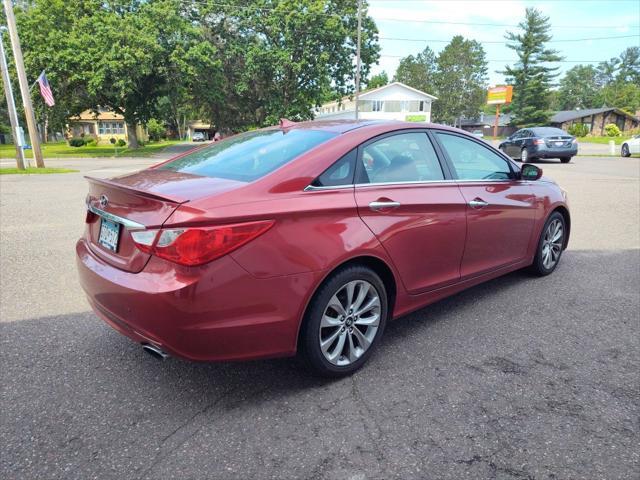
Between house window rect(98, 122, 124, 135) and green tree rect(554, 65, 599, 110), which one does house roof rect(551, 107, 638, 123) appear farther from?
house window rect(98, 122, 124, 135)

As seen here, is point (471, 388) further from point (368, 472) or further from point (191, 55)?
point (191, 55)

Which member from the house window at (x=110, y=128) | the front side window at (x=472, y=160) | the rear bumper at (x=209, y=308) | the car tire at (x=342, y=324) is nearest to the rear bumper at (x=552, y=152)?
the front side window at (x=472, y=160)

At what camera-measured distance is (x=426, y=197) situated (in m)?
3.33

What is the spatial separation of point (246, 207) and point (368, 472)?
1.41 metres

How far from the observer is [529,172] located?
440 cm

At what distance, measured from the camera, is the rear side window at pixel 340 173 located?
112 inches

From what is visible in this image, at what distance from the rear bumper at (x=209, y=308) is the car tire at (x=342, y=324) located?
12 cm

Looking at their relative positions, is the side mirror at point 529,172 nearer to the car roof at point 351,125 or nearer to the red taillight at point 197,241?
the car roof at point 351,125

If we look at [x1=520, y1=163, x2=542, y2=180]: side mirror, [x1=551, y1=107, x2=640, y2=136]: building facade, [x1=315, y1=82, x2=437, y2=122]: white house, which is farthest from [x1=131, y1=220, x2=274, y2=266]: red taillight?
[x1=551, y1=107, x2=640, y2=136]: building facade

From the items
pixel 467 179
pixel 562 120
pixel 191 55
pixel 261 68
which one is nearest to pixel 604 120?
pixel 562 120

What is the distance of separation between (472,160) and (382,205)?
1.40 m

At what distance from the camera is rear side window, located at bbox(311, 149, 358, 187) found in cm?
284

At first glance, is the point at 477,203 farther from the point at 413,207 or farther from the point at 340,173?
the point at 340,173

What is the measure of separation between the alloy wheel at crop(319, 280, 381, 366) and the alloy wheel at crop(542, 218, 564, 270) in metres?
2.61
